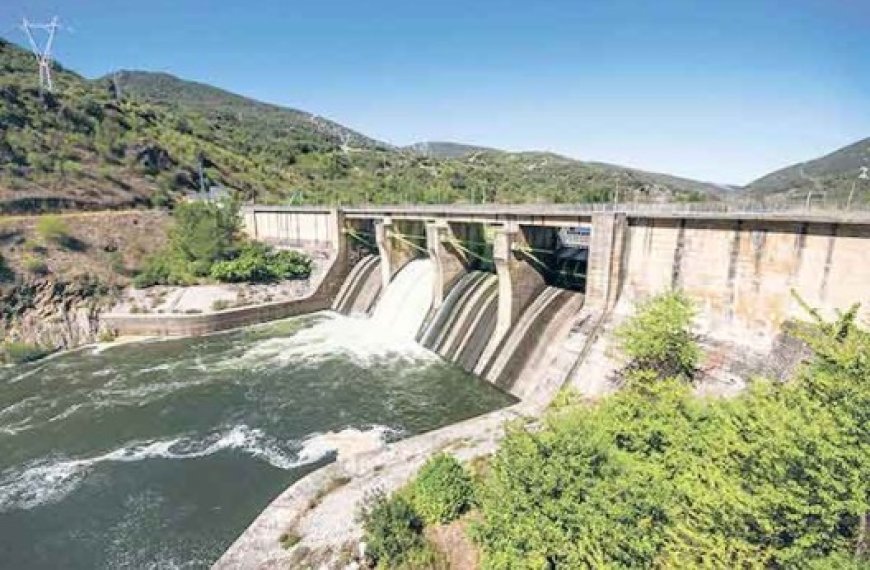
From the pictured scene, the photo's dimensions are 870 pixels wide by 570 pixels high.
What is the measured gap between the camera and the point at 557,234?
108 ft

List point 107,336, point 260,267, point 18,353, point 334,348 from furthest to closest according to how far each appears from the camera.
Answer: point 260,267
point 107,336
point 334,348
point 18,353

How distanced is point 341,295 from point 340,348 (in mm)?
12122

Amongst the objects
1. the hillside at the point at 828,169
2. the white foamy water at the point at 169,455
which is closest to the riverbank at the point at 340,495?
the white foamy water at the point at 169,455

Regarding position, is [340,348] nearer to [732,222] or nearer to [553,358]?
[553,358]

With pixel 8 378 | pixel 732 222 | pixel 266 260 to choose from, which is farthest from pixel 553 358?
pixel 8 378

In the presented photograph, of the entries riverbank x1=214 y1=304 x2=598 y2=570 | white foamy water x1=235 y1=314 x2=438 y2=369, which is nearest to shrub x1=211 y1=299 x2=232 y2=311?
white foamy water x1=235 y1=314 x2=438 y2=369

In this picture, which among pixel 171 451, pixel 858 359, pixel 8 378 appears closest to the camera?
pixel 858 359

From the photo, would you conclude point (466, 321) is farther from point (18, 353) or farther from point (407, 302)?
point (18, 353)

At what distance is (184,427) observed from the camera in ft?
81.3

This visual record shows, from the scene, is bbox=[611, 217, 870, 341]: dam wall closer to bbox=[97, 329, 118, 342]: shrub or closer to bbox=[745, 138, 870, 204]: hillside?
bbox=[97, 329, 118, 342]: shrub

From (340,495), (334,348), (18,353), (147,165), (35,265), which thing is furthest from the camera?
(147,165)

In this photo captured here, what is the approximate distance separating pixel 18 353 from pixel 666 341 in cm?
4083

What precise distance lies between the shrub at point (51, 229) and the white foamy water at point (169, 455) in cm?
2923

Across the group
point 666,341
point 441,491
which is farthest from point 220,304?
point 666,341
